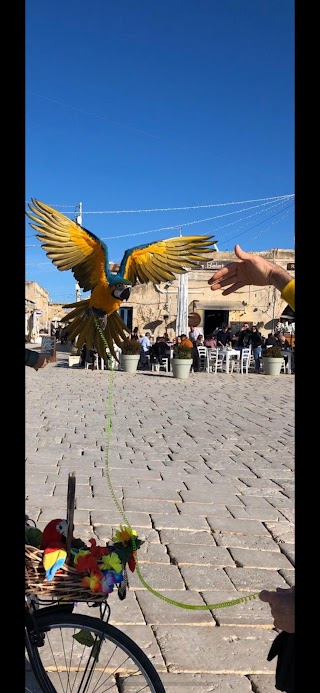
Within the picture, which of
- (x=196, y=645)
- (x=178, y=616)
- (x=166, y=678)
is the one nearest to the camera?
(x=166, y=678)

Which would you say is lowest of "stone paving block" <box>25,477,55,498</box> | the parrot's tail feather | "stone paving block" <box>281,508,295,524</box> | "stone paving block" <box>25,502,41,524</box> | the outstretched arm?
"stone paving block" <box>281,508,295,524</box>

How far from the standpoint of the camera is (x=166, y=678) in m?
2.37

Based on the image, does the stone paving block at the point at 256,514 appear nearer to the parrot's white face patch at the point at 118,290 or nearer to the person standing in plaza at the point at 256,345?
the parrot's white face patch at the point at 118,290

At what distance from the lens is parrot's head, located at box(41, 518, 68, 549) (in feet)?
5.76

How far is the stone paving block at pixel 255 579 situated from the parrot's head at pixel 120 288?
7.00 feet

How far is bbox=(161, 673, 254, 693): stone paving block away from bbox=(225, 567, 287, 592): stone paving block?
30.0 inches

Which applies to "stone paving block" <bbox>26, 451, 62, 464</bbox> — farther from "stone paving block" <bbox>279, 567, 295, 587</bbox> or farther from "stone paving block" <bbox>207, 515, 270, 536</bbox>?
"stone paving block" <bbox>279, 567, 295, 587</bbox>

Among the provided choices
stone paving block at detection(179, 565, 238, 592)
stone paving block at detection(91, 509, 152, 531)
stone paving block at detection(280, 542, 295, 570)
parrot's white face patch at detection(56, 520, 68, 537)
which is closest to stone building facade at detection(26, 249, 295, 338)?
stone paving block at detection(91, 509, 152, 531)

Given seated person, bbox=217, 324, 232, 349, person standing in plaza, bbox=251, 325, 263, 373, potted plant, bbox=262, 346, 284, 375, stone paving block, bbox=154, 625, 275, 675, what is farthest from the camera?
seated person, bbox=217, 324, 232, 349

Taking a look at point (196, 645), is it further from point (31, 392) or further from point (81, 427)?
point (31, 392)

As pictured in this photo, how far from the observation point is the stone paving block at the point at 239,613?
286 cm
